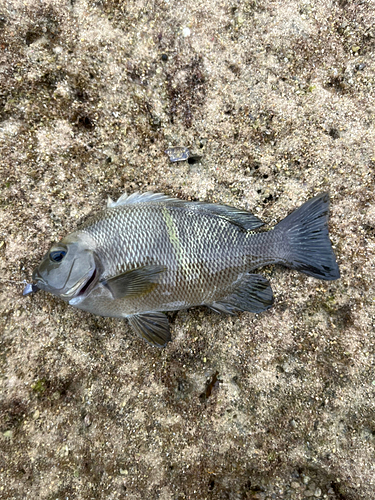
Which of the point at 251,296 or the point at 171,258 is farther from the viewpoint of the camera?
the point at 251,296

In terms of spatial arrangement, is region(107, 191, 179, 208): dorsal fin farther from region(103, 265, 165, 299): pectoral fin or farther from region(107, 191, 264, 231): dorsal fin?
region(103, 265, 165, 299): pectoral fin

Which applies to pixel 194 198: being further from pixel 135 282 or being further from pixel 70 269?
pixel 70 269

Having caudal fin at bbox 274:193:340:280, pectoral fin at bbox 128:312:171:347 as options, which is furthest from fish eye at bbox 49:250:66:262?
caudal fin at bbox 274:193:340:280

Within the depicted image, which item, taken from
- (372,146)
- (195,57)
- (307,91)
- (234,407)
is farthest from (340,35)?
(234,407)

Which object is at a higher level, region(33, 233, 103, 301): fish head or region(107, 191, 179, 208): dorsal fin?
region(107, 191, 179, 208): dorsal fin

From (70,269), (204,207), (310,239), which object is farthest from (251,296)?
(70,269)

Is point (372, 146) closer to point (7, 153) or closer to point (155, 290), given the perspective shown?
point (155, 290)

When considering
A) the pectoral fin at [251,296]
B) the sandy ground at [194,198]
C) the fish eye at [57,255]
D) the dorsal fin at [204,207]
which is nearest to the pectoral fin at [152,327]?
the sandy ground at [194,198]
